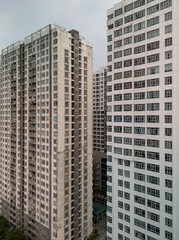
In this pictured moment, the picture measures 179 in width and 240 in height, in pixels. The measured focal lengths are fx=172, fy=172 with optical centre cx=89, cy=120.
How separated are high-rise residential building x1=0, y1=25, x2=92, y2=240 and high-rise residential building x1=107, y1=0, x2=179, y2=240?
15.1 meters

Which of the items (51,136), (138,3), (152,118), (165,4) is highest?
(138,3)

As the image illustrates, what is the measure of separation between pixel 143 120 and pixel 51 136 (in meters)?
26.1

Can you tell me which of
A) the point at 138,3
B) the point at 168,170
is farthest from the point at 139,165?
the point at 138,3

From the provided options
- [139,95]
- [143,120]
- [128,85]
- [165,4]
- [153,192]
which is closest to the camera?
[165,4]

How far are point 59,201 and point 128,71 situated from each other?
36442 millimetres

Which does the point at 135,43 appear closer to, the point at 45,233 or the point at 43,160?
the point at 43,160

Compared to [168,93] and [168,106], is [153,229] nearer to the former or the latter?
[168,106]

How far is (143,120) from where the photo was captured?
106ft

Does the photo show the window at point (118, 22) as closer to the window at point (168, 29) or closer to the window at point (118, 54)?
the window at point (118, 54)

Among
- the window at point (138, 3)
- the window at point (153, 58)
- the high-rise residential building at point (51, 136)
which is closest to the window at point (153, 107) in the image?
the window at point (153, 58)

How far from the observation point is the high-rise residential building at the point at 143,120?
28.7 meters

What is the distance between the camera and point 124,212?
3425cm

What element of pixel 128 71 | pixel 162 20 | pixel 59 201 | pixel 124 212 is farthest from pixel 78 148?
pixel 162 20

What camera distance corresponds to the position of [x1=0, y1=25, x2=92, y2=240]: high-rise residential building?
1827 inches
